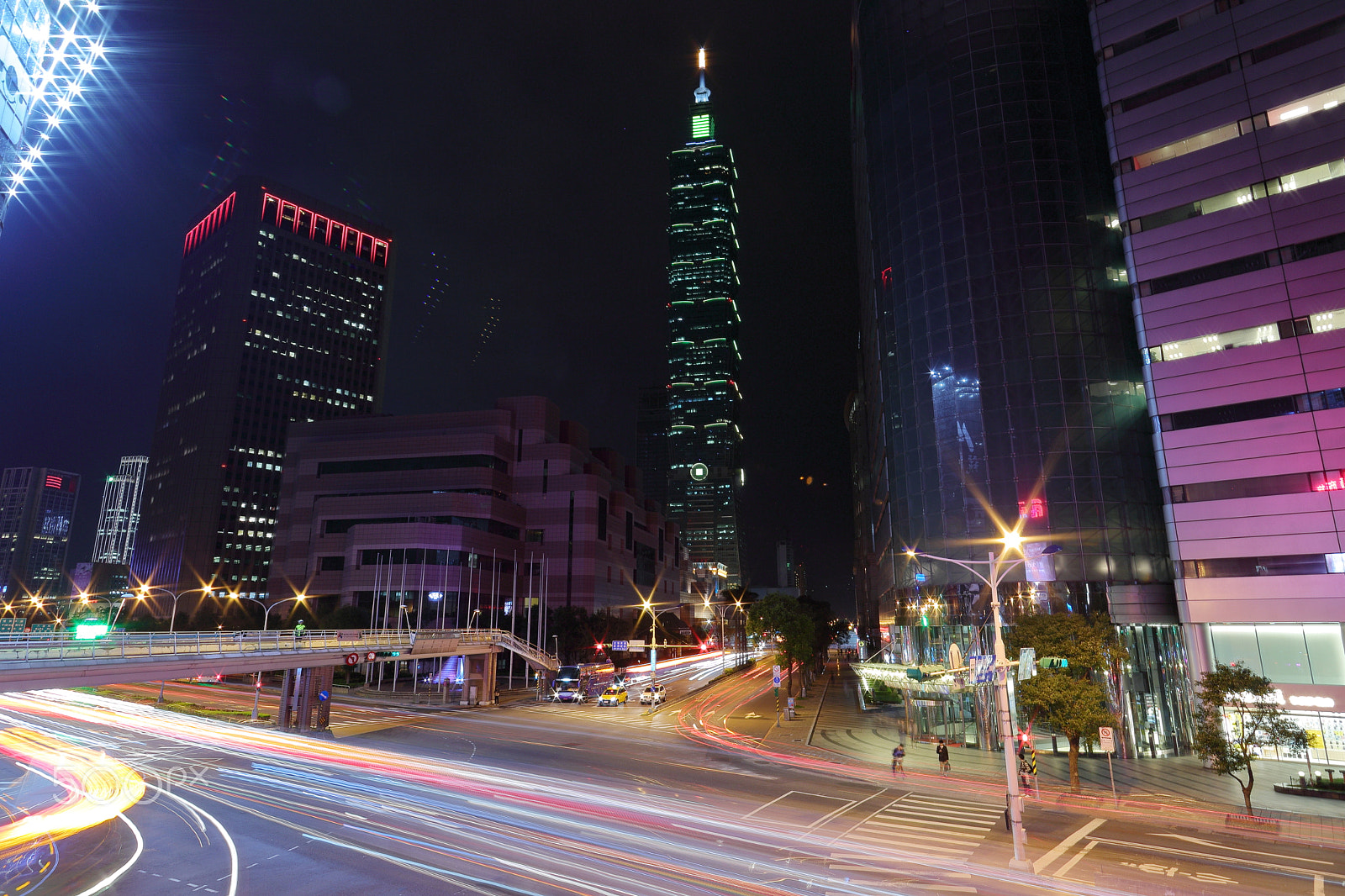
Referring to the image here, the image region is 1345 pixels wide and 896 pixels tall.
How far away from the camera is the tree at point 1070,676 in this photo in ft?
107

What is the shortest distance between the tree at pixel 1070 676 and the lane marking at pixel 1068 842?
6.36 m

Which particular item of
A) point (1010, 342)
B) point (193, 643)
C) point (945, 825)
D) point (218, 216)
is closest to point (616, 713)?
point (193, 643)

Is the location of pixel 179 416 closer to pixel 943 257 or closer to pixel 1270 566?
pixel 943 257

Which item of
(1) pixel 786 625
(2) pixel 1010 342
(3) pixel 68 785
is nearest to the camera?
(3) pixel 68 785

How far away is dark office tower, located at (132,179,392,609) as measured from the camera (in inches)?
6845

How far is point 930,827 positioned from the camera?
24031mm

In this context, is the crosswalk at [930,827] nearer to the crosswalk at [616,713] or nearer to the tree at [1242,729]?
the tree at [1242,729]

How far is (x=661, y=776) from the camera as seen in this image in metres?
31.6

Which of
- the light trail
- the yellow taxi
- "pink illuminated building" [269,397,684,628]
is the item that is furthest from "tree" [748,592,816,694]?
the light trail

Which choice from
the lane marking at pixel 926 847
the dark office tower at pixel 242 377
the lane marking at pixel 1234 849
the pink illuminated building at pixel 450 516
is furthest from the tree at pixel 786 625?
the dark office tower at pixel 242 377

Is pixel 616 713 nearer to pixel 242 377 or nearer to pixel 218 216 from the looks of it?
pixel 242 377

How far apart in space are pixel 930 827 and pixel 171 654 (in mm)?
31831

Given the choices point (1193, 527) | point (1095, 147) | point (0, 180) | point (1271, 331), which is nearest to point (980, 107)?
point (1095, 147)

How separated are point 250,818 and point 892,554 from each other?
46.5 m
